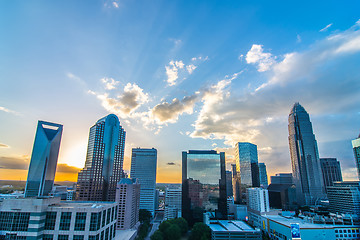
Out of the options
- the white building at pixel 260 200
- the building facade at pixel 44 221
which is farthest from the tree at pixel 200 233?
the building facade at pixel 44 221

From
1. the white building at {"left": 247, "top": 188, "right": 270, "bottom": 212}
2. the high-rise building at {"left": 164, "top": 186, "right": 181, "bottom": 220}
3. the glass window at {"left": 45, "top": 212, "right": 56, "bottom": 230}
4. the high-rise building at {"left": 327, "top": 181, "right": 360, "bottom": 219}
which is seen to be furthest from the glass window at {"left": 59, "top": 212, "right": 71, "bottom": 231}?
the high-rise building at {"left": 327, "top": 181, "right": 360, "bottom": 219}

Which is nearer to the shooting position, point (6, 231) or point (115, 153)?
point (6, 231)

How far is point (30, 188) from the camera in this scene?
11912 cm

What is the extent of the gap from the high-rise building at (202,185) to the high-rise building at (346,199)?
281 feet

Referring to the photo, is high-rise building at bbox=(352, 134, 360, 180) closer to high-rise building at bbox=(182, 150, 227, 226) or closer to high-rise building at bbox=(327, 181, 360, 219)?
high-rise building at bbox=(327, 181, 360, 219)

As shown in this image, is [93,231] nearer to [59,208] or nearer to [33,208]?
[59,208]

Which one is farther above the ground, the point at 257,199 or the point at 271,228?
the point at 257,199

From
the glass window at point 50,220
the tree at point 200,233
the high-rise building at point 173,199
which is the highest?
the glass window at point 50,220

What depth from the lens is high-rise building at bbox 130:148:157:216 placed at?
16500 centimetres

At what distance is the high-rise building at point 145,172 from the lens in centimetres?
16500

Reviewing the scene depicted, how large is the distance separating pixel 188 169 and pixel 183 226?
166ft

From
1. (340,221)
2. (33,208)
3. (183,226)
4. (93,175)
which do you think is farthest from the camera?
(93,175)

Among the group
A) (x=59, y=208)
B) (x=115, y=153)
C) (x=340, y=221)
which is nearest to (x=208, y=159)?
(x=115, y=153)

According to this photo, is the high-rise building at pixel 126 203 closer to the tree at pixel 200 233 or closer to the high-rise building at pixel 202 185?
the tree at pixel 200 233
